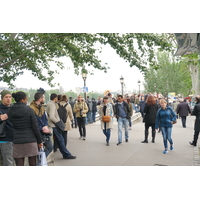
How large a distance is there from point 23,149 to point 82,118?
5.13 meters

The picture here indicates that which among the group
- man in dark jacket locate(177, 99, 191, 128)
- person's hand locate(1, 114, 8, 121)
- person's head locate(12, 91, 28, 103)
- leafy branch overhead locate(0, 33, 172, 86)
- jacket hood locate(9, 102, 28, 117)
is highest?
leafy branch overhead locate(0, 33, 172, 86)

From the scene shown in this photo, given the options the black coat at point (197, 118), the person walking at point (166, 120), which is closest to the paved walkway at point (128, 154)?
the person walking at point (166, 120)

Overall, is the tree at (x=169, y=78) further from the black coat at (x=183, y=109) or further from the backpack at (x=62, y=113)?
the backpack at (x=62, y=113)

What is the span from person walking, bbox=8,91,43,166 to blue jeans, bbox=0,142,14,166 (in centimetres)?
10

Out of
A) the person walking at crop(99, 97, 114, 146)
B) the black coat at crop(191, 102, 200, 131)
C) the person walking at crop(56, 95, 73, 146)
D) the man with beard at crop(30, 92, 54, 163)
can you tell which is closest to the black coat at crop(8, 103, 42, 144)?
the man with beard at crop(30, 92, 54, 163)

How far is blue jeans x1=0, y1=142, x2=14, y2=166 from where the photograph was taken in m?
3.90

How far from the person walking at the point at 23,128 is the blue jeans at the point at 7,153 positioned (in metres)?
0.10

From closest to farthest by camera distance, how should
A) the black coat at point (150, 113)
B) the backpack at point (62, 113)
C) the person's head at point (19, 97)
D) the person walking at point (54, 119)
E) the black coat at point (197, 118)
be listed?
the person's head at point (19, 97)
the person walking at point (54, 119)
the backpack at point (62, 113)
the black coat at point (197, 118)
the black coat at point (150, 113)

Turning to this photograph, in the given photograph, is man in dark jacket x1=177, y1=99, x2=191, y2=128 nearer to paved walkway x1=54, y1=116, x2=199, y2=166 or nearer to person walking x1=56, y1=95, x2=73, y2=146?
paved walkway x1=54, y1=116, x2=199, y2=166

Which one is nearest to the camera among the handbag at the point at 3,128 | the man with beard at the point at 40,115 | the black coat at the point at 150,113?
the handbag at the point at 3,128

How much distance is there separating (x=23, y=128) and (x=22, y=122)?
0.37 ft

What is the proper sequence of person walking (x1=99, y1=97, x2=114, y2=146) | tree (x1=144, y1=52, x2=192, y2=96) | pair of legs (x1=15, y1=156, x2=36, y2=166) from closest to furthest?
pair of legs (x1=15, y1=156, x2=36, y2=166)
person walking (x1=99, y1=97, x2=114, y2=146)
tree (x1=144, y1=52, x2=192, y2=96)

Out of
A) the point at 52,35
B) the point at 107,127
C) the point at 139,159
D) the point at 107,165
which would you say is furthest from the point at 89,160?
the point at 52,35

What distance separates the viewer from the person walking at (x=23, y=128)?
3955 mm
